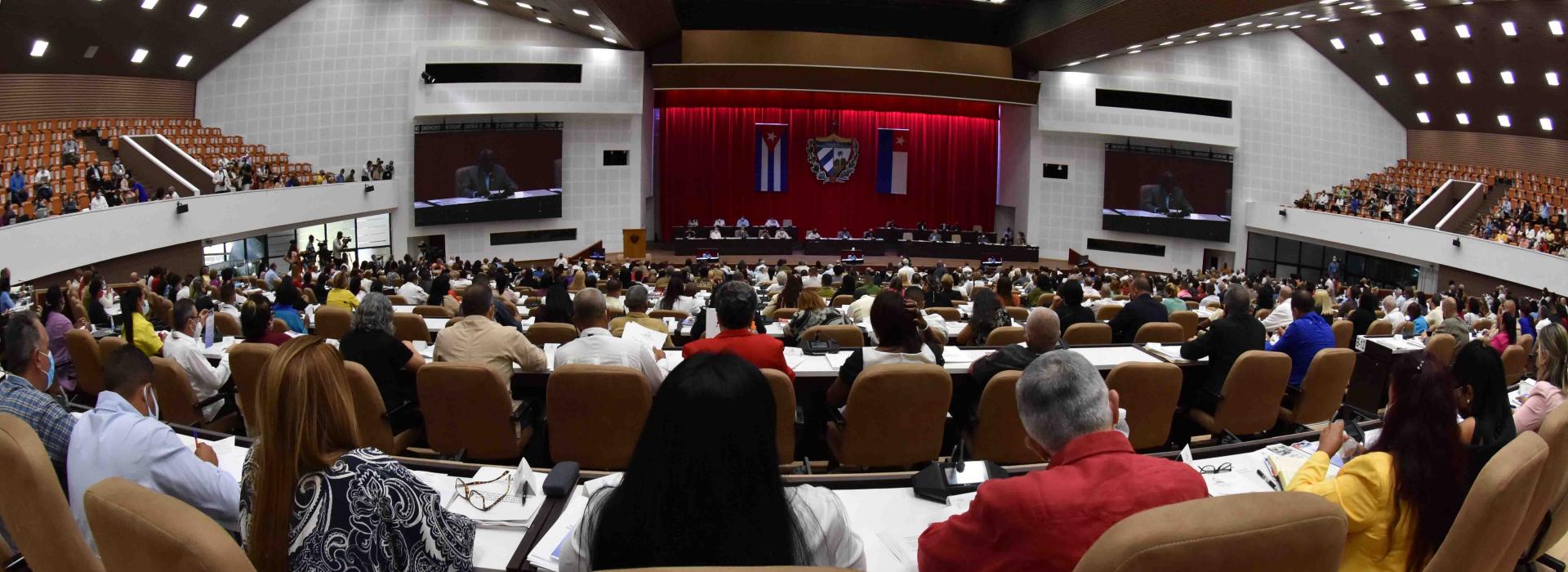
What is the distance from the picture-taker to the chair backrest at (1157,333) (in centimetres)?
690

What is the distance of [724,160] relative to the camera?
2467 cm

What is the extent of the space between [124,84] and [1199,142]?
23.8 m

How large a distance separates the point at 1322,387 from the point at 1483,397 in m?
2.34

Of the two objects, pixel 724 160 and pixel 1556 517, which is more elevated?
pixel 724 160

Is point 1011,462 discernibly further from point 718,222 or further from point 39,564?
point 718,222

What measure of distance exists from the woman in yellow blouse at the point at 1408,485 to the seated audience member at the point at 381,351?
4.09 m

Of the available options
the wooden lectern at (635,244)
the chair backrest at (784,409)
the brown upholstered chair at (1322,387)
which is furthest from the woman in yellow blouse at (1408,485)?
the wooden lectern at (635,244)

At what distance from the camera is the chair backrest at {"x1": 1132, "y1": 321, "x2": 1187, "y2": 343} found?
6898mm

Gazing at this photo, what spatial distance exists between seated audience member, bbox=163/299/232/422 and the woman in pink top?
6494mm

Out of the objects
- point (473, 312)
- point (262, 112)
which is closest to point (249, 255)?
point (262, 112)

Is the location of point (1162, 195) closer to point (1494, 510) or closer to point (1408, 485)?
point (1408, 485)

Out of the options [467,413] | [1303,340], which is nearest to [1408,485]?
[467,413]

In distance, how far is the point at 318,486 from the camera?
218 cm

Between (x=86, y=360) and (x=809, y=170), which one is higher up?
(x=809, y=170)
